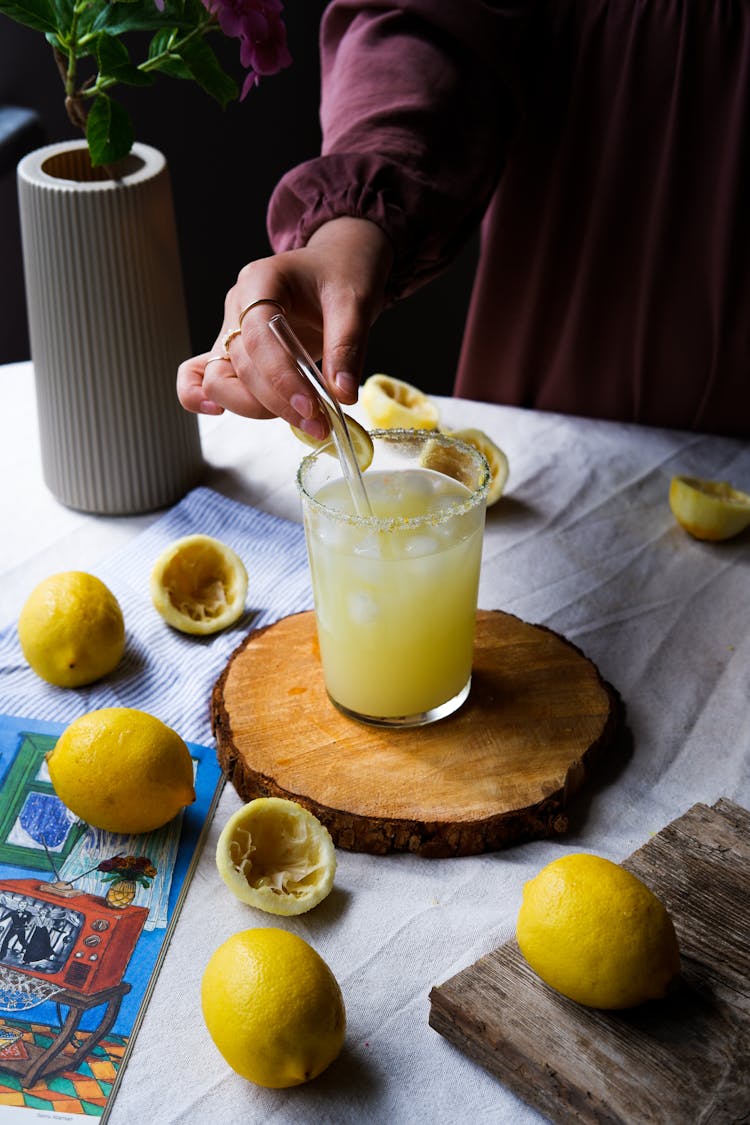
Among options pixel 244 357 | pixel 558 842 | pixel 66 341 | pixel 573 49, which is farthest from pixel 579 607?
pixel 573 49

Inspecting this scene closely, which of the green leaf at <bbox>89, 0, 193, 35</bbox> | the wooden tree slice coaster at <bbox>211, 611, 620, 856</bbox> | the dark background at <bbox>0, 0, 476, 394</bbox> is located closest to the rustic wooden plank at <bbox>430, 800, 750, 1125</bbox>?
the wooden tree slice coaster at <bbox>211, 611, 620, 856</bbox>

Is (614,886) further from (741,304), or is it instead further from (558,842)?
(741,304)

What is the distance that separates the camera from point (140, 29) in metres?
1.27

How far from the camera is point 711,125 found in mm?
1660

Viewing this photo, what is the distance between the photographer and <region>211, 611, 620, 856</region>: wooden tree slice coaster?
108 centimetres

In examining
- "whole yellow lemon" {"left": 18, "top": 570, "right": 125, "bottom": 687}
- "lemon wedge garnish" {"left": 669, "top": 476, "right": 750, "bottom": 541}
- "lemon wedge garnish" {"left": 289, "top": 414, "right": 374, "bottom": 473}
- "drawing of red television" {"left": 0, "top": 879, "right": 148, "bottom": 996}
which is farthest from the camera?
"lemon wedge garnish" {"left": 669, "top": 476, "right": 750, "bottom": 541}

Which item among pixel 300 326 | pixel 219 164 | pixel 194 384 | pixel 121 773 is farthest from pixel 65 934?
pixel 219 164

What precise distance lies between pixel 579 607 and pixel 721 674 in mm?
206

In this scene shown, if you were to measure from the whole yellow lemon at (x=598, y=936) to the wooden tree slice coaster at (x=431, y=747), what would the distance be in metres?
0.17

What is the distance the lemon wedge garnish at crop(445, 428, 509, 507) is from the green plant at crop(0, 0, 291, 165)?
546mm

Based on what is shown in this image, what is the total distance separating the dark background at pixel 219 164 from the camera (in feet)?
9.42

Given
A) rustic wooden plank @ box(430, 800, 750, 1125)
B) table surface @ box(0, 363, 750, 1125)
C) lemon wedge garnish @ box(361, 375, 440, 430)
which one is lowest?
table surface @ box(0, 363, 750, 1125)

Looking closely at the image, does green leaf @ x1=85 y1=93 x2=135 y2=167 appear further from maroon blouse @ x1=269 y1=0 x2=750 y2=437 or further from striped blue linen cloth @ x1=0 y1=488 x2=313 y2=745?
striped blue linen cloth @ x1=0 y1=488 x2=313 y2=745

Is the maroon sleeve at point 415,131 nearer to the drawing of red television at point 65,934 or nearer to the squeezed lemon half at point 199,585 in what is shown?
the squeezed lemon half at point 199,585
